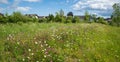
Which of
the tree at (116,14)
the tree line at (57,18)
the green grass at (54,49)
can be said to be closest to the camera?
the green grass at (54,49)

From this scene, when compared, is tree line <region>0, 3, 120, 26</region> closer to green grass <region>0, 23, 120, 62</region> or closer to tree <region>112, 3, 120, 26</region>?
tree <region>112, 3, 120, 26</region>

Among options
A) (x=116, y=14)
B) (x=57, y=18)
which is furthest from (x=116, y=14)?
(x=57, y=18)

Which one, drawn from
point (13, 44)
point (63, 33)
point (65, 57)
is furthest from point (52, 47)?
point (63, 33)

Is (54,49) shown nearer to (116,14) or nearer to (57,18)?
(57,18)

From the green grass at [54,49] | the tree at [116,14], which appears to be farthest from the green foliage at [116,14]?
the green grass at [54,49]

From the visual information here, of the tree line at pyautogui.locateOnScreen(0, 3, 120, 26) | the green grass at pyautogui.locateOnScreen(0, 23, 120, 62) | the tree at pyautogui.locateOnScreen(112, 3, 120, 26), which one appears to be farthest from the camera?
the tree at pyautogui.locateOnScreen(112, 3, 120, 26)

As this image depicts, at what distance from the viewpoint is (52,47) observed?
12.4 m

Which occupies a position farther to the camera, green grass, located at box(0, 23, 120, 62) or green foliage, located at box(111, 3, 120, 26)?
green foliage, located at box(111, 3, 120, 26)

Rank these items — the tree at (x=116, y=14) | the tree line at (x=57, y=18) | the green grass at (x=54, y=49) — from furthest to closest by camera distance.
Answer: the tree at (x=116, y=14)
the tree line at (x=57, y=18)
the green grass at (x=54, y=49)

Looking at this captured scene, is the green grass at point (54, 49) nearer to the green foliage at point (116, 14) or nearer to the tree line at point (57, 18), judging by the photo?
the tree line at point (57, 18)

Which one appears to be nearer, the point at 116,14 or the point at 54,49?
the point at 54,49

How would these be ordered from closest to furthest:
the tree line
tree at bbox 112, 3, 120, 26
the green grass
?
the green grass → the tree line → tree at bbox 112, 3, 120, 26

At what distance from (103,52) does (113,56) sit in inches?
24.4

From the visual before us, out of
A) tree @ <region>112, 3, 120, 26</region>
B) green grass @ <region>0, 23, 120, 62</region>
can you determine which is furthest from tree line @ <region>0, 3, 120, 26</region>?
green grass @ <region>0, 23, 120, 62</region>
